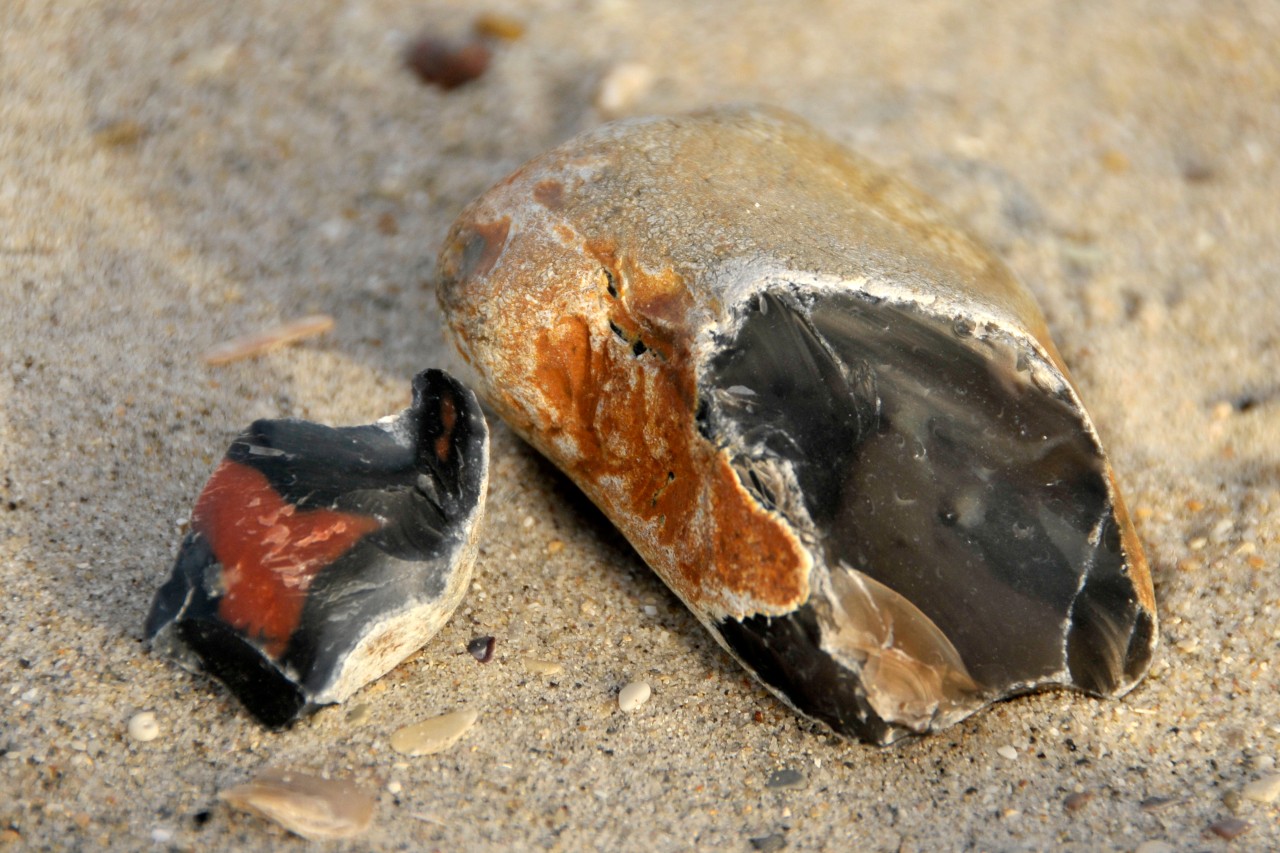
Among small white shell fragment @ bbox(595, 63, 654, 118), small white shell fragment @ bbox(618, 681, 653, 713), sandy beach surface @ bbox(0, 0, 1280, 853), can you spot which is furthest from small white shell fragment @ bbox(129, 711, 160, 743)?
small white shell fragment @ bbox(595, 63, 654, 118)

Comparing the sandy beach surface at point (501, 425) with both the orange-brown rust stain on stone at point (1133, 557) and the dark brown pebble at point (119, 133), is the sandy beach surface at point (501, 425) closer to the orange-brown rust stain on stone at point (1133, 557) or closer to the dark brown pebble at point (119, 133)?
the dark brown pebble at point (119, 133)

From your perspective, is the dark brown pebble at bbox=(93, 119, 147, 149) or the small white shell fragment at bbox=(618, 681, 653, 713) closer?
the small white shell fragment at bbox=(618, 681, 653, 713)

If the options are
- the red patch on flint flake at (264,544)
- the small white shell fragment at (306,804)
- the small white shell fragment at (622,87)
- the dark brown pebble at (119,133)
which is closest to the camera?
the small white shell fragment at (306,804)

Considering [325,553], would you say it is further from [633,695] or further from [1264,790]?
[1264,790]

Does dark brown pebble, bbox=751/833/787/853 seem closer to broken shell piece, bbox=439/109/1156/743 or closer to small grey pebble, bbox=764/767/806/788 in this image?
small grey pebble, bbox=764/767/806/788

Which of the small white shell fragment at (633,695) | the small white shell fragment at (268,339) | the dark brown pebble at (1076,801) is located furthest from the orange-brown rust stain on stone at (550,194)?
the dark brown pebble at (1076,801)

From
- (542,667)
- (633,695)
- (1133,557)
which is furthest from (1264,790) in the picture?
(542,667)

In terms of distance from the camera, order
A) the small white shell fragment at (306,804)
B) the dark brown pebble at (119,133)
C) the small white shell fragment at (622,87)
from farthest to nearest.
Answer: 1. the small white shell fragment at (622,87)
2. the dark brown pebble at (119,133)
3. the small white shell fragment at (306,804)
